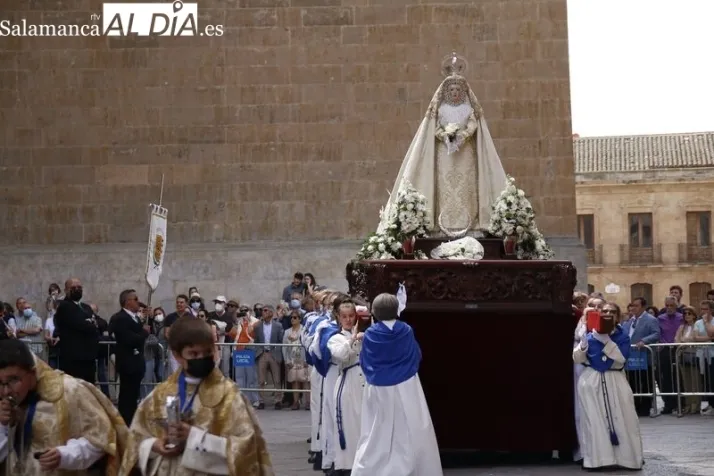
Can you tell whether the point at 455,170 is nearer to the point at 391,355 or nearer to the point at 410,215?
the point at 410,215

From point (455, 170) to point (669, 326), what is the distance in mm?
8217

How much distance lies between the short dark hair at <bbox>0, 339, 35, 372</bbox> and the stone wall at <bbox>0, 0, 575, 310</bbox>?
18.6 meters

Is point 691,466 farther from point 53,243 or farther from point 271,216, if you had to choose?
point 53,243

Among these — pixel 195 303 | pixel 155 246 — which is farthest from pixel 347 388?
pixel 195 303

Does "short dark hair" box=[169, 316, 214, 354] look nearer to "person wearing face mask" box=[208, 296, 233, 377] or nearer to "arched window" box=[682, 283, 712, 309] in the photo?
"person wearing face mask" box=[208, 296, 233, 377]

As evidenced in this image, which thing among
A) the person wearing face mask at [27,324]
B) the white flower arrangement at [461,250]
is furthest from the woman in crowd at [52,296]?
the white flower arrangement at [461,250]

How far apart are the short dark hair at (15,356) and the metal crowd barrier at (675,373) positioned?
550 inches

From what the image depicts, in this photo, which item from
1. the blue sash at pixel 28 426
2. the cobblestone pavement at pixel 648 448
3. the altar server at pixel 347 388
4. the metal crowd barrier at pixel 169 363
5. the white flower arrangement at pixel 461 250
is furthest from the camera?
the metal crowd barrier at pixel 169 363

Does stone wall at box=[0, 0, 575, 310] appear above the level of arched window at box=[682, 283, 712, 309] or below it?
above

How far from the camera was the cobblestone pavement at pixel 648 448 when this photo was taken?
11.8m

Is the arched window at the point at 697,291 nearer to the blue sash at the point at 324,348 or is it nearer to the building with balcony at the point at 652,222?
the building with balcony at the point at 652,222

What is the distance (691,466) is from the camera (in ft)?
39.0

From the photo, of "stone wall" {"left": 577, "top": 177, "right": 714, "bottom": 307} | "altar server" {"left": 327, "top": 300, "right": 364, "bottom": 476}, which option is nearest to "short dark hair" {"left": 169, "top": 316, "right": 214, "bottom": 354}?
"altar server" {"left": 327, "top": 300, "right": 364, "bottom": 476}

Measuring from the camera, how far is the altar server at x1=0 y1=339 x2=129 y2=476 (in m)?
5.67
